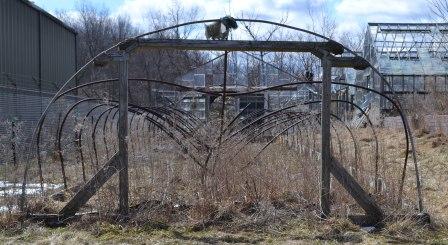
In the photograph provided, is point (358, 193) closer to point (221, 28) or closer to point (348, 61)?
point (348, 61)

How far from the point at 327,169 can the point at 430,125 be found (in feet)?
40.5

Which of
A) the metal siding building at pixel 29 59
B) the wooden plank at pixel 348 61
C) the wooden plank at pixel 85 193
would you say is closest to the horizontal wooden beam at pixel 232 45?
the wooden plank at pixel 348 61

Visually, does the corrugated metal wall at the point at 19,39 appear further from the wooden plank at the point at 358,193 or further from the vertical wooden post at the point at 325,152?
the wooden plank at the point at 358,193

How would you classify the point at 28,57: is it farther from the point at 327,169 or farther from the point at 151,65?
the point at 151,65

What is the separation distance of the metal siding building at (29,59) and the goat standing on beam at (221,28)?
9.04 metres

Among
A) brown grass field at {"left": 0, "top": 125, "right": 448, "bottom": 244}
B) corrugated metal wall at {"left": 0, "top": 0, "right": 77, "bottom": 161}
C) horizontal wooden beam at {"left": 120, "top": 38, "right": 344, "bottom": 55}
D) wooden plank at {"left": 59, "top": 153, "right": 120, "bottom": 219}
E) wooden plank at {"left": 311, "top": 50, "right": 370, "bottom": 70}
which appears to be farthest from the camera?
corrugated metal wall at {"left": 0, "top": 0, "right": 77, "bottom": 161}

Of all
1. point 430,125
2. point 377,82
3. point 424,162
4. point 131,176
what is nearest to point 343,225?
point 131,176

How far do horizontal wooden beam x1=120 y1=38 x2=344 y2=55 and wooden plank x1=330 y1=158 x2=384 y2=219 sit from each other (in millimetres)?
1656

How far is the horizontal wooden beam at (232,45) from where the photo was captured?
836 centimetres

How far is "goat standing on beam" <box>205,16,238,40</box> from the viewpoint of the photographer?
8566 mm

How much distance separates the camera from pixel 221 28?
861 cm

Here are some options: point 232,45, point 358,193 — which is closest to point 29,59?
point 232,45

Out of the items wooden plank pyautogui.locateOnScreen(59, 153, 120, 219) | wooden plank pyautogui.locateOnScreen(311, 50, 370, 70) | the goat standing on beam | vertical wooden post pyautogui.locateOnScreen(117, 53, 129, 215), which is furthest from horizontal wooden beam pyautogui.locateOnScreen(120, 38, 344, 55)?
wooden plank pyautogui.locateOnScreen(59, 153, 120, 219)

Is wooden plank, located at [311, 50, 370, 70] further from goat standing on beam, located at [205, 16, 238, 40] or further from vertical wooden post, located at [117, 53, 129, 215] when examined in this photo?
vertical wooden post, located at [117, 53, 129, 215]
